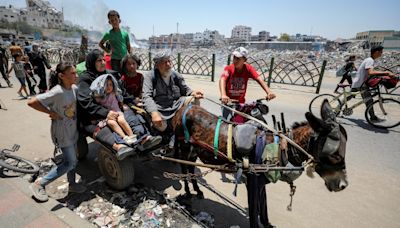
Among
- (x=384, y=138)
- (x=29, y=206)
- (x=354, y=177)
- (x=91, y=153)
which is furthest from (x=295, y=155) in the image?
(x=384, y=138)

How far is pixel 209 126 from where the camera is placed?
2596 mm

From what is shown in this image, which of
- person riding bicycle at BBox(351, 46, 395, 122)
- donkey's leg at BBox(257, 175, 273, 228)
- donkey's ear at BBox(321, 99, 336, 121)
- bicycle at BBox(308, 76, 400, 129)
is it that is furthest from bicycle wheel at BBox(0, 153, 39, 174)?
person riding bicycle at BBox(351, 46, 395, 122)

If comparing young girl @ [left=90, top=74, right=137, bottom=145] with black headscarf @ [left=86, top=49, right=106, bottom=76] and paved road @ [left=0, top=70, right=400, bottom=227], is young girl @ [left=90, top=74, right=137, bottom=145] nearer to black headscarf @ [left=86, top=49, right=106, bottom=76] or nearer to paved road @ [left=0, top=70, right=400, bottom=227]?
black headscarf @ [left=86, top=49, right=106, bottom=76]

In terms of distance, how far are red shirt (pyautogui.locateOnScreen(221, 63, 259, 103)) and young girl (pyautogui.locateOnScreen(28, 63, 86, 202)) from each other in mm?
2299

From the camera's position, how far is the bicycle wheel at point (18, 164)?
132 inches

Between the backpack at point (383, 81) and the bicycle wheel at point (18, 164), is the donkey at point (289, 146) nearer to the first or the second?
the bicycle wheel at point (18, 164)

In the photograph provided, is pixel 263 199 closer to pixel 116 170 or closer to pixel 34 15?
pixel 116 170

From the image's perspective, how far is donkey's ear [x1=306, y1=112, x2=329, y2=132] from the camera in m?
1.91

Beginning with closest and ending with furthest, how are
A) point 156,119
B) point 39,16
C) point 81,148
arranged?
point 156,119 < point 81,148 < point 39,16

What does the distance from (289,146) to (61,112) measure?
2811mm

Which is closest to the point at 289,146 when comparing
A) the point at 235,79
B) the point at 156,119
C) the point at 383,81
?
the point at 156,119

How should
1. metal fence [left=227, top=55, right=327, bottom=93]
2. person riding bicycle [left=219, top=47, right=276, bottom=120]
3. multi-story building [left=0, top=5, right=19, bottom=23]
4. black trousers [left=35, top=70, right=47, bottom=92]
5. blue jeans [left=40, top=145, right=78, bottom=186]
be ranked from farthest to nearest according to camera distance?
multi-story building [left=0, top=5, right=19, bottom=23]
metal fence [left=227, top=55, right=327, bottom=93]
black trousers [left=35, top=70, right=47, bottom=92]
person riding bicycle [left=219, top=47, right=276, bottom=120]
blue jeans [left=40, top=145, right=78, bottom=186]

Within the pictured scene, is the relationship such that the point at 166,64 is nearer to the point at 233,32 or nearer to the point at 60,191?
the point at 60,191

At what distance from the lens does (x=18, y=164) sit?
3.87 m
